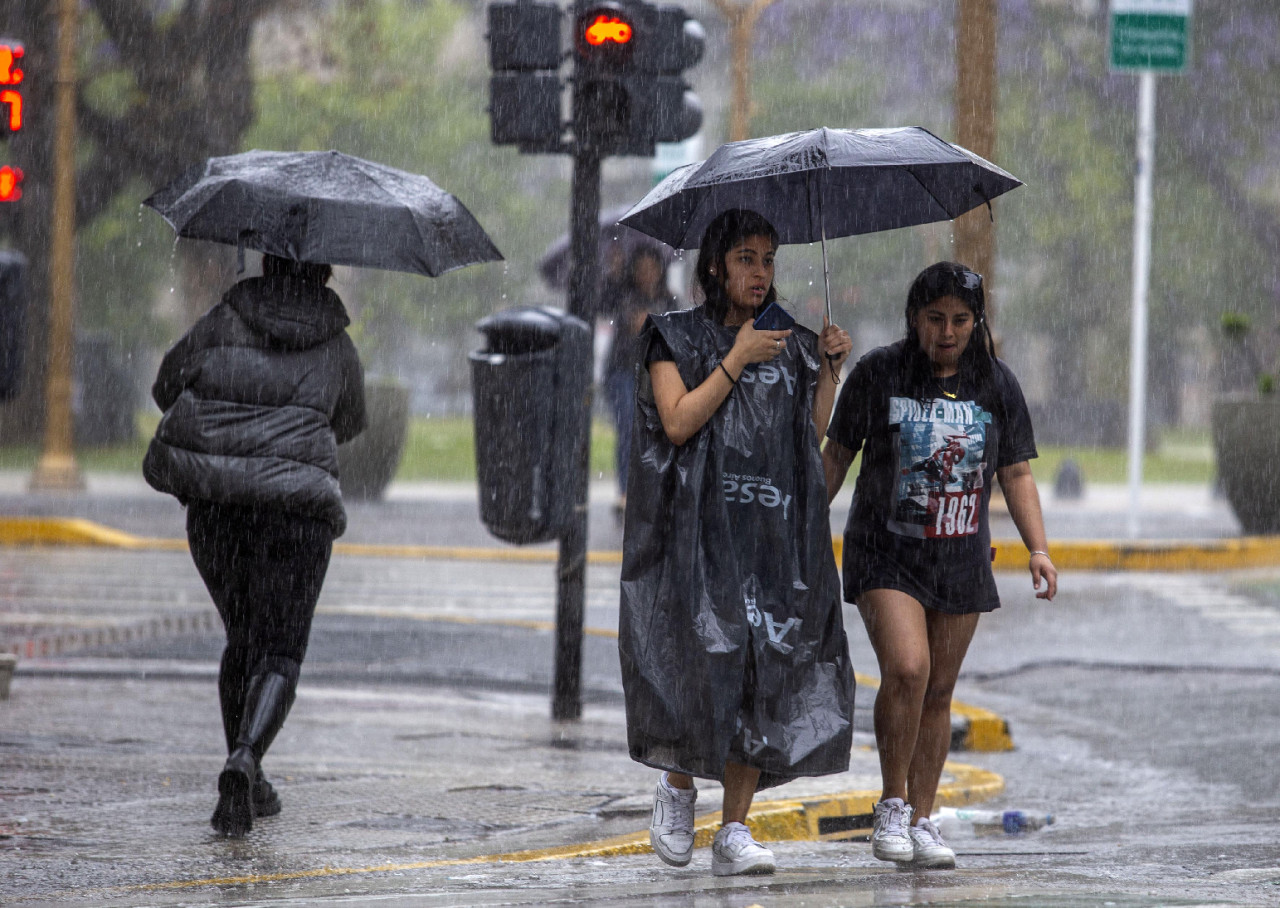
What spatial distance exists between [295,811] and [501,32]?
3.58 m

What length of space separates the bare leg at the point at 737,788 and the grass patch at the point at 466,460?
595 inches

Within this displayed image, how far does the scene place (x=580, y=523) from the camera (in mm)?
8000

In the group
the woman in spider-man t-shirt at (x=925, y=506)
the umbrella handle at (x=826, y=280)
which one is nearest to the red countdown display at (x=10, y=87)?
the umbrella handle at (x=826, y=280)

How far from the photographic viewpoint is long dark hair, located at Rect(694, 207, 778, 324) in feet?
16.5

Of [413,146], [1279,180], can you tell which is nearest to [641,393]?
[1279,180]

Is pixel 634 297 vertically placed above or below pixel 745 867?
above

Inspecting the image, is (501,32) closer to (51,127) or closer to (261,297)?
(261,297)

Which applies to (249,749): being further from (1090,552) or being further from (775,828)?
(1090,552)

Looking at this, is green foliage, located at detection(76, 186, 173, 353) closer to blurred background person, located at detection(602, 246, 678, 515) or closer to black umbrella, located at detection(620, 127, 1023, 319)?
blurred background person, located at detection(602, 246, 678, 515)

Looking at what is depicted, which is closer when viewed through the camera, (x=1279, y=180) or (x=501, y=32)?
(x=501, y=32)

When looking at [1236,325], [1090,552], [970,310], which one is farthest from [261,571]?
[1236,325]

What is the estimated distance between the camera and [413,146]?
49.4 meters

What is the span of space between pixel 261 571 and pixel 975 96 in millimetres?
11452

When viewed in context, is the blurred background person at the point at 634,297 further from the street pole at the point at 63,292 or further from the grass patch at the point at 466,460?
the street pole at the point at 63,292
